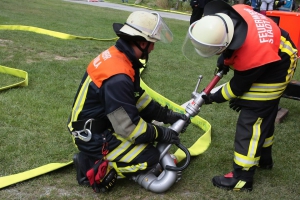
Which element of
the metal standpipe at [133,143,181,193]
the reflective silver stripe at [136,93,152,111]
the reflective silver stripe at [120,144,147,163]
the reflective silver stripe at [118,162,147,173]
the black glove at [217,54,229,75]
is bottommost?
the metal standpipe at [133,143,181,193]

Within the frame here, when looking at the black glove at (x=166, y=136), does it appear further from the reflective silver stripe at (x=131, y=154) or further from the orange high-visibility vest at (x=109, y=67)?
the orange high-visibility vest at (x=109, y=67)

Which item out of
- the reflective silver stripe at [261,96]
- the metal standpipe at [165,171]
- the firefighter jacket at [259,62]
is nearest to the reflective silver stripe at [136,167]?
the metal standpipe at [165,171]

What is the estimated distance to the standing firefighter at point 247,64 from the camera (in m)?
2.90

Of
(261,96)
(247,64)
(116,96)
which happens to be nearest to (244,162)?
(261,96)

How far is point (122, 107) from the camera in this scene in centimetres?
280

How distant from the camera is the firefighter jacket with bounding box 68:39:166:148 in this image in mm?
2801

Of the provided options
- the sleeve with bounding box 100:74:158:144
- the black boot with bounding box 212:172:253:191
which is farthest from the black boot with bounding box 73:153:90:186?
the black boot with bounding box 212:172:253:191

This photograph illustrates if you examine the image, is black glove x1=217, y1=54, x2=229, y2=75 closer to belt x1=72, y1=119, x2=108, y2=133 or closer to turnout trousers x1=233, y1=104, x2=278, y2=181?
turnout trousers x1=233, y1=104, x2=278, y2=181

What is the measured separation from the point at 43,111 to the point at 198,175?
7.09 ft

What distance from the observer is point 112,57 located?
2.92 meters

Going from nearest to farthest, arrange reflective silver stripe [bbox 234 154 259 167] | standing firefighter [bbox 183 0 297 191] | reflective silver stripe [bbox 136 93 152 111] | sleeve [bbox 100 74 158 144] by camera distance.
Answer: sleeve [bbox 100 74 158 144], standing firefighter [bbox 183 0 297 191], reflective silver stripe [bbox 234 154 259 167], reflective silver stripe [bbox 136 93 152 111]

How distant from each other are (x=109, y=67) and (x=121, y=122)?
0.43m

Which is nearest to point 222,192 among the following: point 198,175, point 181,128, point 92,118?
point 198,175

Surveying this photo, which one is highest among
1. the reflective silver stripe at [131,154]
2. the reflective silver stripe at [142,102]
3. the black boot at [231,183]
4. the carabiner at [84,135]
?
the reflective silver stripe at [142,102]
